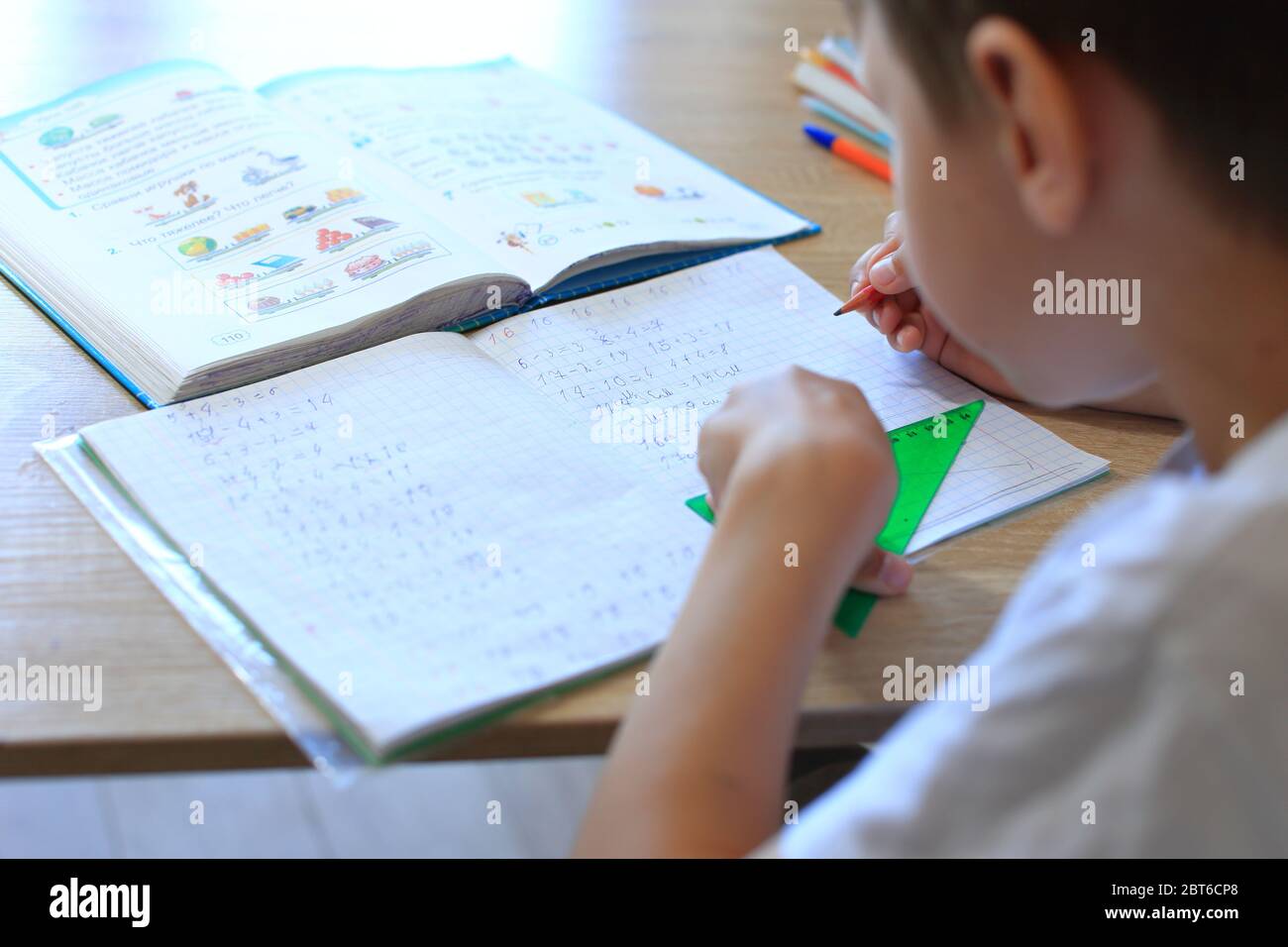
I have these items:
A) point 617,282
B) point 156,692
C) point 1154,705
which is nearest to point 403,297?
point 617,282

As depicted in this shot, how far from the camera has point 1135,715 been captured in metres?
0.44

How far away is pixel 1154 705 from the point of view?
17.3 inches

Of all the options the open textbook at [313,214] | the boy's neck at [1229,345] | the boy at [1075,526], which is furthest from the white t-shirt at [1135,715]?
the open textbook at [313,214]

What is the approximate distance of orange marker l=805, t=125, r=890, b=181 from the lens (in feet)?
3.80

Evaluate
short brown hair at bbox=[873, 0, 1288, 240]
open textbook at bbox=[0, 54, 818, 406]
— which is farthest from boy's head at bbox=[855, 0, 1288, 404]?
open textbook at bbox=[0, 54, 818, 406]

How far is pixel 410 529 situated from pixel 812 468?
0.21m

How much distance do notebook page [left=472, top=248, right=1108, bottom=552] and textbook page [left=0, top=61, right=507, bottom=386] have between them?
85 millimetres

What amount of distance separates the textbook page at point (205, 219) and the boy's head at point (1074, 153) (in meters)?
0.37

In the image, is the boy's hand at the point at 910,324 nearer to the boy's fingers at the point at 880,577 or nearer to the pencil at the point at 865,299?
the pencil at the point at 865,299

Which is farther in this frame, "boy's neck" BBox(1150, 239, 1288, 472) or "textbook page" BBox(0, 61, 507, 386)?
"textbook page" BBox(0, 61, 507, 386)

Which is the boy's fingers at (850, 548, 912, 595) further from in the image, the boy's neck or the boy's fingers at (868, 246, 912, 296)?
the boy's fingers at (868, 246, 912, 296)
